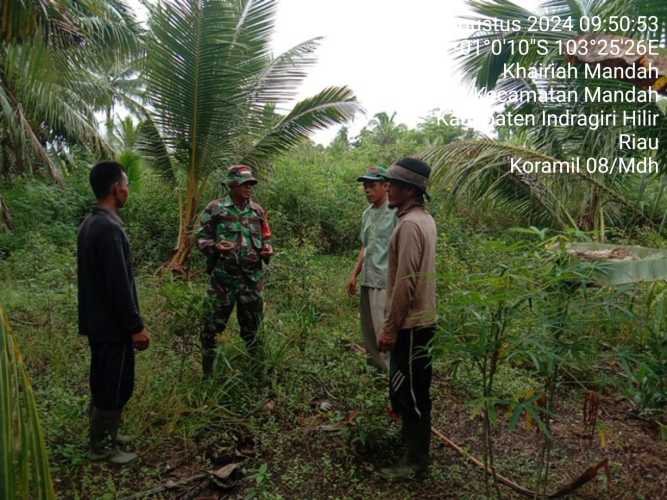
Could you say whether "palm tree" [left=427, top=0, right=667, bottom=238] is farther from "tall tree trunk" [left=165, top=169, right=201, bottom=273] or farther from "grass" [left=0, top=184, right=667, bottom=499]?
"tall tree trunk" [left=165, top=169, right=201, bottom=273]

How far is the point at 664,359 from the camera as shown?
2309 mm

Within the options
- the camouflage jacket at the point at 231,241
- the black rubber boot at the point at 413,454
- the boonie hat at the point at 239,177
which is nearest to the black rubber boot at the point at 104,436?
the camouflage jacket at the point at 231,241

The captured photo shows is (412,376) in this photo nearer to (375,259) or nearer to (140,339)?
(375,259)

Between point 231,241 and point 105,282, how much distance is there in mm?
1174

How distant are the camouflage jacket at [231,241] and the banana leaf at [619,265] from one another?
248cm

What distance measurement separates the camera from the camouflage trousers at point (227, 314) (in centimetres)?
393

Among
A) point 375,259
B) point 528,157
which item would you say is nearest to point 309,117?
point 528,157

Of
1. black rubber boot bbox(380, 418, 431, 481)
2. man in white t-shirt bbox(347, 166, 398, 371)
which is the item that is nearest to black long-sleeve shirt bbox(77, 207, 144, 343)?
black rubber boot bbox(380, 418, 431, 481)

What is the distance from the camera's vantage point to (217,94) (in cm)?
657

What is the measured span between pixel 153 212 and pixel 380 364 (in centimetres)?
660

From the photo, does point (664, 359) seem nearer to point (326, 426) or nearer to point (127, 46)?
point (326, 426)

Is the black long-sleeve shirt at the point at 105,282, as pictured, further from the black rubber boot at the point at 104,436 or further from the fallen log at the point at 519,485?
the fallen log at the point at 519,485

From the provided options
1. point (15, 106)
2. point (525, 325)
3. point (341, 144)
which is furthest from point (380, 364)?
point (341, 144)

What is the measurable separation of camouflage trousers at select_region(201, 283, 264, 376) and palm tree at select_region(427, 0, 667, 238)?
157 inches
